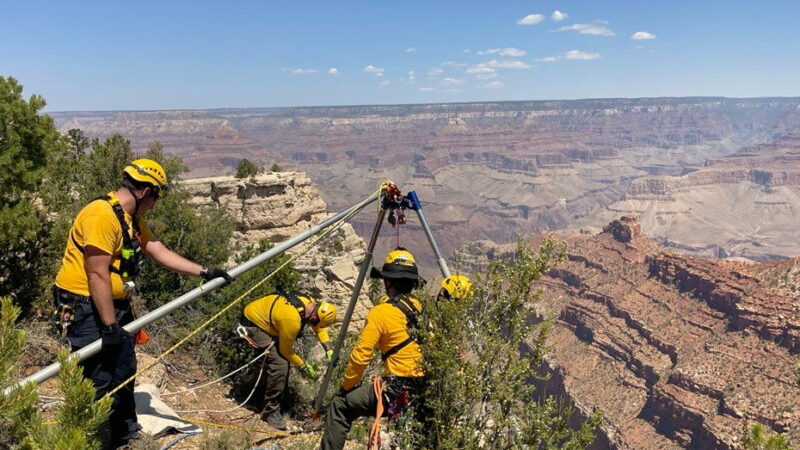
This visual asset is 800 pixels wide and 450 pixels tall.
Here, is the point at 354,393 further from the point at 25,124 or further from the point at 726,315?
the point at 726,315

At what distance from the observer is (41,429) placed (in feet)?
7.48

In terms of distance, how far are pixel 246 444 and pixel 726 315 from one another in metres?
79.4

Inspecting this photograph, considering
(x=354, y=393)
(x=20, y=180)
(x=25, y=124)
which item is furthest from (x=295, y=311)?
(x=25, y=124)

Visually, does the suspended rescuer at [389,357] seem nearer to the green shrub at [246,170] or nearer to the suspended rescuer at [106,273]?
the suspended rescuer at [106,273]

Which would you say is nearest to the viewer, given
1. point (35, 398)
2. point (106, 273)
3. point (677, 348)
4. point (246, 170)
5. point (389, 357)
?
point (35, 398)

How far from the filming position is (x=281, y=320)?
296 inches


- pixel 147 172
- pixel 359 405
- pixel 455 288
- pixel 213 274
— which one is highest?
pixel 147 172

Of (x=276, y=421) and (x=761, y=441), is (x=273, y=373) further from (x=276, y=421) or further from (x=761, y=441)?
(x=761, y=441)

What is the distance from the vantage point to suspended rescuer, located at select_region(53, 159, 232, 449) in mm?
4078

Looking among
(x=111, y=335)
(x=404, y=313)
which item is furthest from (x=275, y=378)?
(x=111, y=335)

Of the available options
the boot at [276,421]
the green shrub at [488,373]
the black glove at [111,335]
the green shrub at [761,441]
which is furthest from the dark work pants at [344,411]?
the green shrub at [761,441]

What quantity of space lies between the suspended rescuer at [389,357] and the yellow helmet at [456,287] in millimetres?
369

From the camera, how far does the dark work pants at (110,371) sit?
14.3 feet

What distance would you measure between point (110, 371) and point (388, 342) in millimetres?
2621
